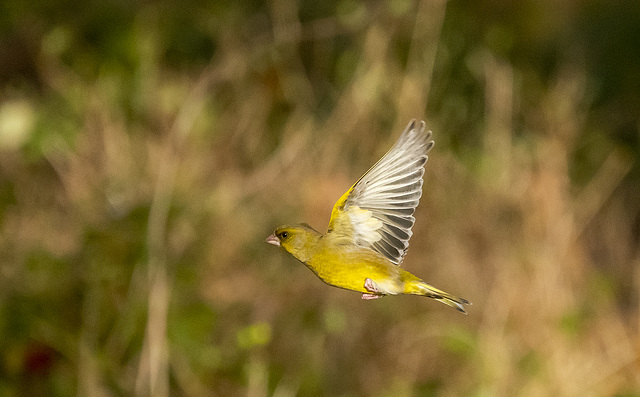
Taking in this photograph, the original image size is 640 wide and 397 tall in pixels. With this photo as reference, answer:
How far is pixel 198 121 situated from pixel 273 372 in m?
0.62

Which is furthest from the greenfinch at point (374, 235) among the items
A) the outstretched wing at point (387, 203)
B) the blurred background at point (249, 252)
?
the blurred background at point (249, 252)

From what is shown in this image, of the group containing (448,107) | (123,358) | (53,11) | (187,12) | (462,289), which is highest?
(187,12)

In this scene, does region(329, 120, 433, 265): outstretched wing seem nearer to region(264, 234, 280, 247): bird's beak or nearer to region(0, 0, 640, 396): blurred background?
region(264, 234, 280, 247): bird's beak

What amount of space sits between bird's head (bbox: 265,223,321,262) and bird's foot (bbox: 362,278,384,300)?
0.02 m

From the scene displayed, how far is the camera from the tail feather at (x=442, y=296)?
173mm

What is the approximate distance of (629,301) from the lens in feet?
8.09

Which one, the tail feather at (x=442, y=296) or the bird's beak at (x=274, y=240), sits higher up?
the bird's beak at (x=274, y=240)

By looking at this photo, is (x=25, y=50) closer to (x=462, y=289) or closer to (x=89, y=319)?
(x=89, y=319)

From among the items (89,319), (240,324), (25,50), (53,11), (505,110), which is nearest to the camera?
(505,110)

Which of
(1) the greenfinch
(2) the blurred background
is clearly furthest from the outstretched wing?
(2) the blurred background

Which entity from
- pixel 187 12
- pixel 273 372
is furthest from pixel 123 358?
pixel 187 12

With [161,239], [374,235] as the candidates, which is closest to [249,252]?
[161,239]

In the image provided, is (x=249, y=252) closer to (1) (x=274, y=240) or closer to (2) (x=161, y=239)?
(2) (x=161, y=239)

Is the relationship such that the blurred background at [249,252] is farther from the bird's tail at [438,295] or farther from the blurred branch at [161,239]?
the bird's tail at [438,295]
